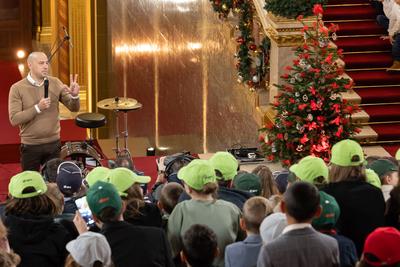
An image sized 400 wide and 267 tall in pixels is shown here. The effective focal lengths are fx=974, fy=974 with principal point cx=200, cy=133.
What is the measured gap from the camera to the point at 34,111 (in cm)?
997

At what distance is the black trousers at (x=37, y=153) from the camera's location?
10.2 metres

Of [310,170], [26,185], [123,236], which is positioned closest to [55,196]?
[26,185]

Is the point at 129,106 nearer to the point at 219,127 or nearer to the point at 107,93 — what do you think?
the point at 219,127

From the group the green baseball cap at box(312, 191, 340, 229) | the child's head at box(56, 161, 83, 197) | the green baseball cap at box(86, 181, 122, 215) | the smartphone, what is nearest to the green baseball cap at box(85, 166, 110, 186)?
the smartphone

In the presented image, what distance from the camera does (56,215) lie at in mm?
6629

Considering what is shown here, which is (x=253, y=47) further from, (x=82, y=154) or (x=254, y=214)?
(x=254, y=214)

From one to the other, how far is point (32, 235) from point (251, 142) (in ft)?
23.8

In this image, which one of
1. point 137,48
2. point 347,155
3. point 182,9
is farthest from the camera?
point 137,48

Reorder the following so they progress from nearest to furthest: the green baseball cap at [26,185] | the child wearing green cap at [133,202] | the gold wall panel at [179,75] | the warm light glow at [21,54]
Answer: the green baseball cap at [26,185] < the child wearing green cap at [133,202] < the gold wall panel at [179,75] < the warm light glow at [21,54]

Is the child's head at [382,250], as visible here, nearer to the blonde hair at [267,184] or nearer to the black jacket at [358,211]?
the black jacket at [358,211]

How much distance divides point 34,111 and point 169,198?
10.8ft

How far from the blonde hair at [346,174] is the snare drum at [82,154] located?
5.59 m

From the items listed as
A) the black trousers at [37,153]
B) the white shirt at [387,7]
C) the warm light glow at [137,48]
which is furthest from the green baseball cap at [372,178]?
the warm light glow at [137,48]

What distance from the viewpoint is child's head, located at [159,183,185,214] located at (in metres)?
7.09
